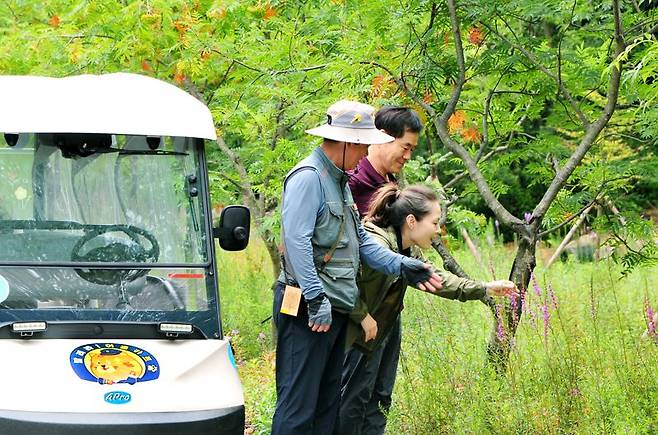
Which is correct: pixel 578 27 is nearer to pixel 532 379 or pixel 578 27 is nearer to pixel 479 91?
pixel 479 91

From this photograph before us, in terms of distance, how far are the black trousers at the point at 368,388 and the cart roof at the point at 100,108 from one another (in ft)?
5.21

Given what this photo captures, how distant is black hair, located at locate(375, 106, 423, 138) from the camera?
6512mm

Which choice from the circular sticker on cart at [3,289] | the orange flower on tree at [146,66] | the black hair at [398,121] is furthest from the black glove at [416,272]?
the orange flower on tree at [146,66]

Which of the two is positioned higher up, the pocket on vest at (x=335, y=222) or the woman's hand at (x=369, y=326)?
the pocket on vest at (x=335, y=222)

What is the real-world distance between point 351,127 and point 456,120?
2188 mm

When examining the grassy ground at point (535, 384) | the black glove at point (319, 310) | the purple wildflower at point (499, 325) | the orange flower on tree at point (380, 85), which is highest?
the orange flower on tree at point (380, 85)

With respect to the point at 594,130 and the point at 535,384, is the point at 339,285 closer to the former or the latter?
the point at 535,384

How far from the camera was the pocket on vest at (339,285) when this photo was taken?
18.8ft

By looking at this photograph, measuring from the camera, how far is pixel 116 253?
6.17 m

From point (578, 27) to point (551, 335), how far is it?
234 centimetres

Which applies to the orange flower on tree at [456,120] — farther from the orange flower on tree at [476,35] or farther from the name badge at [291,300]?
the name badge at [291,300]

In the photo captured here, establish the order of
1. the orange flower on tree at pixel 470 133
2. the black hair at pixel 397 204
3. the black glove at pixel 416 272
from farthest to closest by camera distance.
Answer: the orange flower on tree at pixel 470 133 < the black hair at pixel 397 204 < the black glove at pixel 416 272

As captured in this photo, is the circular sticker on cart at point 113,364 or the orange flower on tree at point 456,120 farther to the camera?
the orange flower on tree at point 456,120

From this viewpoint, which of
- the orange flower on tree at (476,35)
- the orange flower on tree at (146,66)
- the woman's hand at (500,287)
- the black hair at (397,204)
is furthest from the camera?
the orange flower on tree at (146,66)
